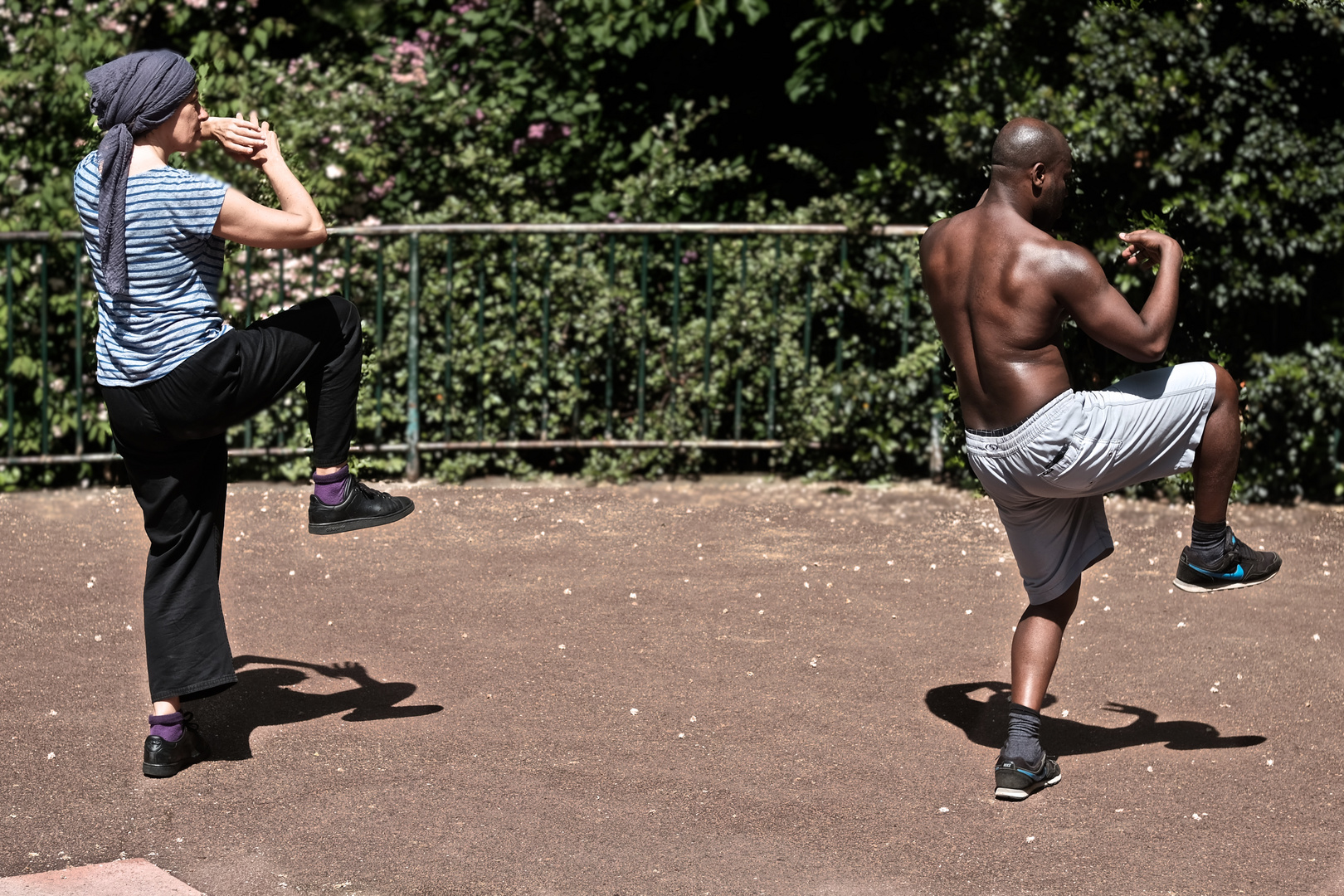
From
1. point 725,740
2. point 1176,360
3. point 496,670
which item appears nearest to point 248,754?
point 496,670

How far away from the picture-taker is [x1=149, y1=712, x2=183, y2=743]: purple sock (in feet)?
13.6

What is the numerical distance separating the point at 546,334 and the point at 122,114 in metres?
4.38

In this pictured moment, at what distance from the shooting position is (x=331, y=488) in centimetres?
420

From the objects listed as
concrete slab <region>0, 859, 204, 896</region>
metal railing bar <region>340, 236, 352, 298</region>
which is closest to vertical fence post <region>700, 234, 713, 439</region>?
metal railing bar <region>340, 236, 352, 298</region>

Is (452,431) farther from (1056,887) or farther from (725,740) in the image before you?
(1056,887)

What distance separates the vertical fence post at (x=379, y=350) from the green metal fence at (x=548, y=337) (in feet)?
0.04

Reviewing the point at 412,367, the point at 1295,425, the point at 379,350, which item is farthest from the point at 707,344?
the point at 1295,425

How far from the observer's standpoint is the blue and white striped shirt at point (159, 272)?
12.7 ft

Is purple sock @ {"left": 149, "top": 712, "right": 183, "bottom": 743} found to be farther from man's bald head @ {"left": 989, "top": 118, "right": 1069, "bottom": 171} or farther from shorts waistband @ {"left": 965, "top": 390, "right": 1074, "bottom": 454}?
man's bald head @ {"left": 989, "top": 118, "right": 1069, "bottom": 171}

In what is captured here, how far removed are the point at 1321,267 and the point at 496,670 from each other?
4744 mm

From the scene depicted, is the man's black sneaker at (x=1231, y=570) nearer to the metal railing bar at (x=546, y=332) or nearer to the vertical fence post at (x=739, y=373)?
the vertical fence post at (x=739, y=373)

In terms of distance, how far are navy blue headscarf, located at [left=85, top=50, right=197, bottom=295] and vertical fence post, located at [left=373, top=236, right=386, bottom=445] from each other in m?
4.09

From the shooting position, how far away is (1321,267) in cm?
759

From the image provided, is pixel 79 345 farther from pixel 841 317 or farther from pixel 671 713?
pixel 671 713
